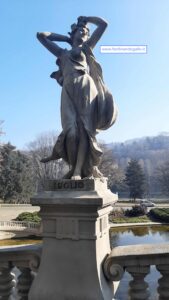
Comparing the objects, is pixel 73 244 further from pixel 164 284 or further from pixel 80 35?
pixel 80 35

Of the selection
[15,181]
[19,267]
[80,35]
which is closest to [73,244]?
[19,267]

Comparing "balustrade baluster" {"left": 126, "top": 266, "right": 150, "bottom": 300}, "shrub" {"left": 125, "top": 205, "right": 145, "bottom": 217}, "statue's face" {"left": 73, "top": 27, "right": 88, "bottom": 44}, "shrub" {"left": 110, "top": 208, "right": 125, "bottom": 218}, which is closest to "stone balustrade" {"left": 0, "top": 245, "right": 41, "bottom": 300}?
"balustrade baluster" {"left": 126, "top": 266, "right": 150, "bottom": 300}

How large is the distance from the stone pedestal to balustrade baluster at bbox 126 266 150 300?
0.36 m

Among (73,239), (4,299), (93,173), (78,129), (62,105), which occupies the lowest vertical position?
(4,299)

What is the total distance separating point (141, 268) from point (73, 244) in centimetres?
86

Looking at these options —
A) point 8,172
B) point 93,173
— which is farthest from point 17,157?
point 93,173

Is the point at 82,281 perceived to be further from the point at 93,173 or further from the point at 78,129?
the point at 78,129

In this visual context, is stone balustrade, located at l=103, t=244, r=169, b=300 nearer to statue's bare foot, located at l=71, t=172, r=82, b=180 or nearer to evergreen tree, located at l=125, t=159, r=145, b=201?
statue's bare foot, located at l=71, t=172, r=82, b=180

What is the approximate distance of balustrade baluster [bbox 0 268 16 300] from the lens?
428cm

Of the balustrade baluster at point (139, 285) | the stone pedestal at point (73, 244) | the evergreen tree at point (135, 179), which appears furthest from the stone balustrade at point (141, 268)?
the evergreen tree at point (135, 179)

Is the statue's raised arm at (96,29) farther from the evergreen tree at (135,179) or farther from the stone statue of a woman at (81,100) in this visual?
the evergreen tree at (135,179)

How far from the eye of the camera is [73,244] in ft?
13.4

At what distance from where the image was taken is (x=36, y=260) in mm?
4281

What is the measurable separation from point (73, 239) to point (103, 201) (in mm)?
616
